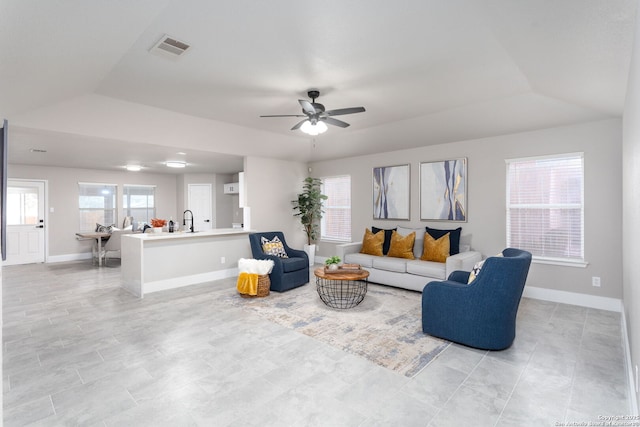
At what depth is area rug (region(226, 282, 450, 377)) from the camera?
3080 mm

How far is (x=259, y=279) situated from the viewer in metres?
4.91

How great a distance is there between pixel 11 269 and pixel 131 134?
5.23 metres

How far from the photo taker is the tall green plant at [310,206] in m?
7.37

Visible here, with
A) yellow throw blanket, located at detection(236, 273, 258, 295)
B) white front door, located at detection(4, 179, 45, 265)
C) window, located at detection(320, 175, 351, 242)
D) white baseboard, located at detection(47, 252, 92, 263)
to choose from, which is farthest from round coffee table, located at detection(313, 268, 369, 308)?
white front door, located at detection(4, 179, 45, 265)

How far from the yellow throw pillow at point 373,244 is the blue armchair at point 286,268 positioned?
3.75 feet

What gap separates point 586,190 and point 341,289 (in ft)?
11.4

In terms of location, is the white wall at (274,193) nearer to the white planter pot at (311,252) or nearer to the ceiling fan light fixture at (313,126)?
the white planter pot at (311,252)

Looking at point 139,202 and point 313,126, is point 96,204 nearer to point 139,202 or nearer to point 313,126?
point 139,202

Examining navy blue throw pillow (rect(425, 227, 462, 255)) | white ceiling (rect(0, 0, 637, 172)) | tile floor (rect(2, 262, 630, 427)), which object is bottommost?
tile floor (rect(2, 262, 630, 427))

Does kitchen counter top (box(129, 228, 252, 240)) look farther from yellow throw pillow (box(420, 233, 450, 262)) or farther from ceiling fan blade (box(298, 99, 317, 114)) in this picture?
yellow throw pillow (box(420, 233, 450, 262))

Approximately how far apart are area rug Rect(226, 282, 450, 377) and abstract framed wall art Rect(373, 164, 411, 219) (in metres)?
1.66

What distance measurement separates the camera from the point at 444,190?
18.8ft

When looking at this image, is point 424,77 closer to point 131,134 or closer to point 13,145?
point 131,134

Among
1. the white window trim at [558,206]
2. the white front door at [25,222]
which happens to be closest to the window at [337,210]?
the white window trim at [558,206]
